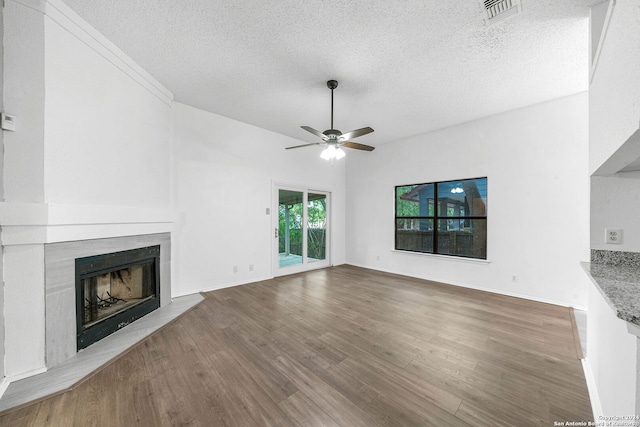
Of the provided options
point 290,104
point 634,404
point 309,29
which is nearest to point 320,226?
point 290,104

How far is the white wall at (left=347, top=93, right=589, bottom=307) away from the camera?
3.38 m

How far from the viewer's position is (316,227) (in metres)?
5.98

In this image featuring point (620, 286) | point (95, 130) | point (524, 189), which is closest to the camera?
point (620, 286)

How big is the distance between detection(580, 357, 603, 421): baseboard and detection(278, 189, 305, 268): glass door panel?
4.51 metres

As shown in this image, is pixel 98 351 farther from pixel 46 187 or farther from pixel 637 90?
pixel 637 90

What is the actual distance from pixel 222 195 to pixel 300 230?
6.61 ft

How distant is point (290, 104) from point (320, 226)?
3.15 m

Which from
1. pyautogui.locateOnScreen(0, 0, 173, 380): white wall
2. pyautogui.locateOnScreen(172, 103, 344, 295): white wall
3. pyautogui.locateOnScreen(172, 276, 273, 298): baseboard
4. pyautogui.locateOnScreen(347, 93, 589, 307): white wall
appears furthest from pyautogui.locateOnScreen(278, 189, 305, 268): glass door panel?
pyautogui.locateOnScreen(0, 0, 173, 380): white wall

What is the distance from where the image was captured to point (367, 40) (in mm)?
2352

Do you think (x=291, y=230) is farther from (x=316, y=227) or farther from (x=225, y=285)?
(x=225, y=285)

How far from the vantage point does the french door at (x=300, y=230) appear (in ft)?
17.2

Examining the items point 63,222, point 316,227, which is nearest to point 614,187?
point 63,222

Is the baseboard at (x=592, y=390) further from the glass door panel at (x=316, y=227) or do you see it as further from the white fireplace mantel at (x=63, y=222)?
the glass door panel at (x=316, y=227)

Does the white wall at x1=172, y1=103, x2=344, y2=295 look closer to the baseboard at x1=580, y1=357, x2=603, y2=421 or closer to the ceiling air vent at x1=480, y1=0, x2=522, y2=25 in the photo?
the ceiling air vent at x1=480, y1=0, x2=522, y2=25
